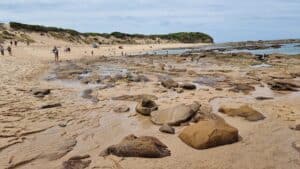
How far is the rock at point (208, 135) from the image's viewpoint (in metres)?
7.57

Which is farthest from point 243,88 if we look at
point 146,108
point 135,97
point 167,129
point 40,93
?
point 40,93

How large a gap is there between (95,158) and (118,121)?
306 centimetres

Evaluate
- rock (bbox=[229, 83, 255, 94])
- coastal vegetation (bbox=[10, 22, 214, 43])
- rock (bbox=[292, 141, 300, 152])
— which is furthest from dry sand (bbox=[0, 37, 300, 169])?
coastal vegetation (bbox=[10, 22, 214, 43])

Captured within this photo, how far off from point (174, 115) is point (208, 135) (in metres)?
2.15

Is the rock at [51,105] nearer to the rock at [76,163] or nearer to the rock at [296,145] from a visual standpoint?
the rock at [76,163]

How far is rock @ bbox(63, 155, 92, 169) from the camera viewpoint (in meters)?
6.61

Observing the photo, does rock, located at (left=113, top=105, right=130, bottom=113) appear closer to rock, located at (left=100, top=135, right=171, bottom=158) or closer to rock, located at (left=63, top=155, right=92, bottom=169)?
rock, located at (left=100, top=135, right=171, bottom=158)

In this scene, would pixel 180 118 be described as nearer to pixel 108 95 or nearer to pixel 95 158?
pixel 95 158

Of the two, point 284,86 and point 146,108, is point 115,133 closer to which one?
point 146,108

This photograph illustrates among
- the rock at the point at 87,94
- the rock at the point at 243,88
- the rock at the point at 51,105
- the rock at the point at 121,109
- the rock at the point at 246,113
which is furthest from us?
the rock at the point at 243,88

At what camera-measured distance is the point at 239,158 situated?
6.98m

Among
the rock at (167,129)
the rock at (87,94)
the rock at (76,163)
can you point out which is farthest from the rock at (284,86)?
the rock at (76,163)

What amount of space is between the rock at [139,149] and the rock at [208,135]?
0.67 metres

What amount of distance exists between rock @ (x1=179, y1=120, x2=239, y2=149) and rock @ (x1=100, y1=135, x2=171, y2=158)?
0.67m
